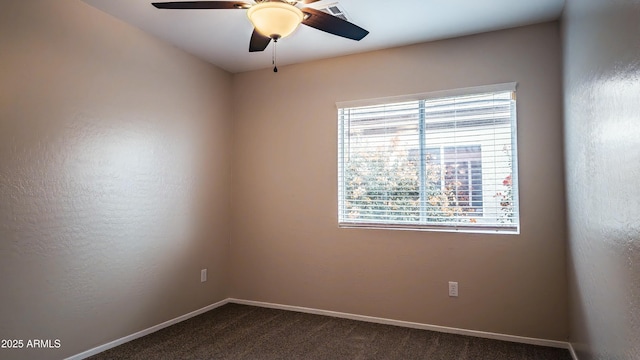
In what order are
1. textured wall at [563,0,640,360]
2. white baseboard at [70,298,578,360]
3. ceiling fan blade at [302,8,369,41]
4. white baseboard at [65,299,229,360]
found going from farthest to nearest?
white baseboard at [70,298,578,360] → white baseboard at [65,299,229,360] → ceiling fan blade at [302,8,369,41] → textured wall at [563,0,640,360]

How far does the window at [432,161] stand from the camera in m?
3.13

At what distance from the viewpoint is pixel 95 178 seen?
278 centimetres

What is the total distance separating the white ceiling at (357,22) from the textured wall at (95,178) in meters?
0.23

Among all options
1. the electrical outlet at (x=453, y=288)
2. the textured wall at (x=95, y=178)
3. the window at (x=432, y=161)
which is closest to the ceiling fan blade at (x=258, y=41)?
the textured wall at (x=95, y=178)

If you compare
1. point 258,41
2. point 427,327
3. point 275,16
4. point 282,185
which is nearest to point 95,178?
point 258,41

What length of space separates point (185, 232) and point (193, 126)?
104 centimetres

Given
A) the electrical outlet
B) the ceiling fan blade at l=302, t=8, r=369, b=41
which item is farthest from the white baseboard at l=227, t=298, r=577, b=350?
the ceiling fan blade at l=302, t=8, r=369, b=41

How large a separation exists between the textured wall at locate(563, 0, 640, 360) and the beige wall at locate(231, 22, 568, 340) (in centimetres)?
30

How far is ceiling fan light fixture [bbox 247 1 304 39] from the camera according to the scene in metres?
1.87

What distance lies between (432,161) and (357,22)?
4.42 feet

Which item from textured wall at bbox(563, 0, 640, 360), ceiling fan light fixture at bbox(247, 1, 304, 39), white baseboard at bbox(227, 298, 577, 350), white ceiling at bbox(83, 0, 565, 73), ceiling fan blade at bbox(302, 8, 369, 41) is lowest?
white baseboard at bbox(227, 298, 577, 350)

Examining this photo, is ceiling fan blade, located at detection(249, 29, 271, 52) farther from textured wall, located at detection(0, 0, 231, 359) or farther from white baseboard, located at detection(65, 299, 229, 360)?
white baseboard, located at detection(65, 299, 229, 360)

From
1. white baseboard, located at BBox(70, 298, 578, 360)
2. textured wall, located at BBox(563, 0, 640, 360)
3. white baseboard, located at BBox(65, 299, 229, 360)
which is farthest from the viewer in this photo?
white baseboard, located at BBox(70, 298, 578, 360)

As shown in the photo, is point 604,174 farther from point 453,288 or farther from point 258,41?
point 258,41
